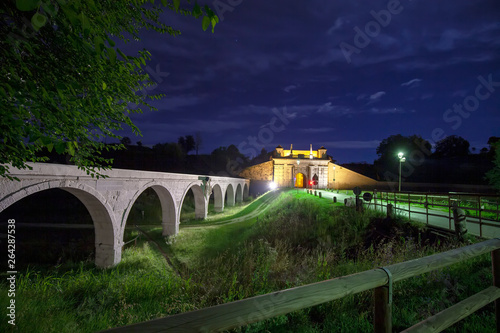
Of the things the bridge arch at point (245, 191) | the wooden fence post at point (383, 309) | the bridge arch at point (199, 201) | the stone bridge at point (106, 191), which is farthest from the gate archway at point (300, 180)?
the wooden fence post at point (383, 309)

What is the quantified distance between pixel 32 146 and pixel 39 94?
0.80m

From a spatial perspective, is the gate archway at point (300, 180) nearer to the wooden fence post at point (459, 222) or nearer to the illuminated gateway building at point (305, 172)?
the illuminated gateway building at point (305, 172)

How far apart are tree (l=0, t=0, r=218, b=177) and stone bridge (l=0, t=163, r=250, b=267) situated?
4.19 meters

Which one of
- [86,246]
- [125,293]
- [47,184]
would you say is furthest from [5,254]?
[125,293]

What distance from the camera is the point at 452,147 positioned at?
2095 inches

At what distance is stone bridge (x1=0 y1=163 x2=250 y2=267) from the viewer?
6902mm

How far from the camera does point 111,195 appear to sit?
10312 mm

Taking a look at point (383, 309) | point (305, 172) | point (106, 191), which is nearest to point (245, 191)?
point (305, 172)

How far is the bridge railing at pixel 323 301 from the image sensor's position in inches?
46.8

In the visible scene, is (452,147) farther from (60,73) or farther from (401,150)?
(60,73)

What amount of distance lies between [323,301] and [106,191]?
35.2 ft

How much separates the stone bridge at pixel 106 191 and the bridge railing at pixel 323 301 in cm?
737

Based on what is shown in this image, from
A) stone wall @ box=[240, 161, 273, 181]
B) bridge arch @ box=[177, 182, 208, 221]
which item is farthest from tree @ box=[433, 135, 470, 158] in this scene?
bridge arch @ box=[177, 182, 208, 221]

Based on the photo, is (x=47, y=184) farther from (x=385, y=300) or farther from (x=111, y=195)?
(x=385, y=300)
